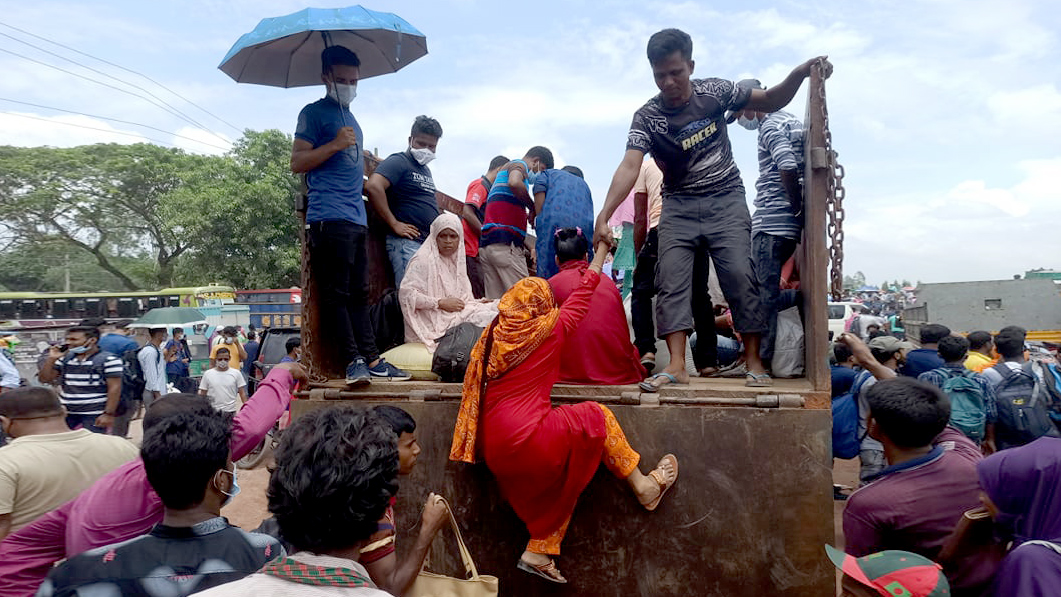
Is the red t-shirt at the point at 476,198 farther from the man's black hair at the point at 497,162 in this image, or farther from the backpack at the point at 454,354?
the backpack at the point at 454,354

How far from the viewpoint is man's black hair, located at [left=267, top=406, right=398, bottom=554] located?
135cm

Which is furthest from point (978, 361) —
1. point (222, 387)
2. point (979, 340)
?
point (222, 387)

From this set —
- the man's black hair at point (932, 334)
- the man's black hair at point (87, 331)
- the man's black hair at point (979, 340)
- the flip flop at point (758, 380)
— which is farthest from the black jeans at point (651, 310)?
the man's black hair at point (87, 331)

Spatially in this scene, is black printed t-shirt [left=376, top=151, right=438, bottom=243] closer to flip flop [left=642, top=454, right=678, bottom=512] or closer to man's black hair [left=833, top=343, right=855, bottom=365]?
flip flop [left=642, top=454, right=678, bottom=512]

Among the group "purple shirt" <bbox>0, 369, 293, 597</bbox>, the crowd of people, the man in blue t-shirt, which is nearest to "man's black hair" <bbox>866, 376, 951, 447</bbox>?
the crowd of people

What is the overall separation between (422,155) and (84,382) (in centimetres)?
418

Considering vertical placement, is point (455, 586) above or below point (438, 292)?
below

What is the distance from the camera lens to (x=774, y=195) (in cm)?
375

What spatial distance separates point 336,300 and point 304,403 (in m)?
0.61

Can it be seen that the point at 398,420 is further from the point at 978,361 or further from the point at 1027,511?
the point at 978,361

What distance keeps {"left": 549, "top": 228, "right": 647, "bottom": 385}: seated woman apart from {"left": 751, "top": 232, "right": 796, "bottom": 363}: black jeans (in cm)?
68

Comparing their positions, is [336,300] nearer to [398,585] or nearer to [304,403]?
[304,403]

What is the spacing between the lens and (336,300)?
360 centimetres

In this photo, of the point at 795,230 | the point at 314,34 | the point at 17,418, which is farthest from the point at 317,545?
the point at 314,34
